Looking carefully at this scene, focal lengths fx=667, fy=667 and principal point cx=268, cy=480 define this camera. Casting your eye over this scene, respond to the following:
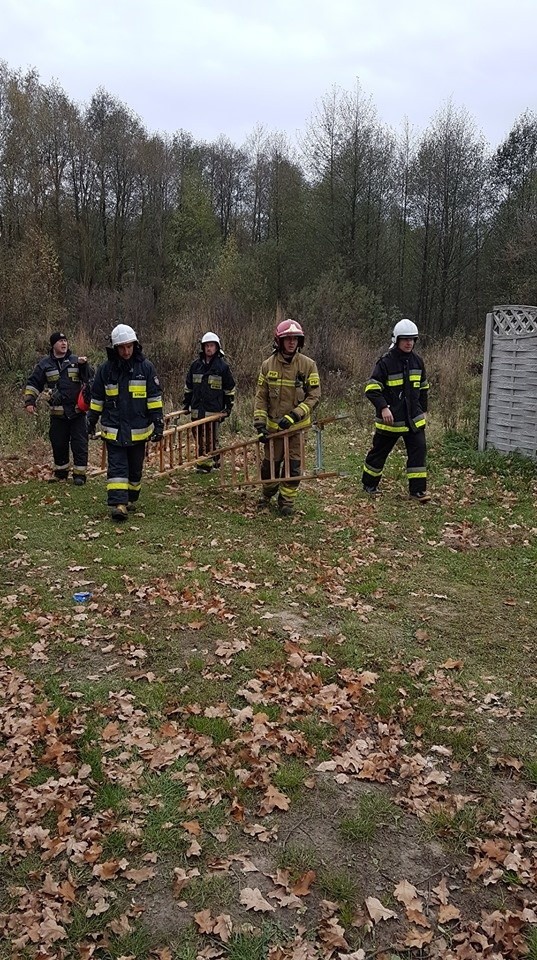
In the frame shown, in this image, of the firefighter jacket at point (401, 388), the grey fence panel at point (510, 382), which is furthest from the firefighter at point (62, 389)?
the grey fence panel at point (510, 382)

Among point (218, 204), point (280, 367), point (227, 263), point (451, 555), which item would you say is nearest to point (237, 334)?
point (227, 263)

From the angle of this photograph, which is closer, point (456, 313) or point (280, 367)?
point (280, 367)

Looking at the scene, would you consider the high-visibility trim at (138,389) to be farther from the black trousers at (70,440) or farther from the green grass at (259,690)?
the black trousers at (70,440)

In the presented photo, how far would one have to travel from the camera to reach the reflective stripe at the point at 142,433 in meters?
7.39

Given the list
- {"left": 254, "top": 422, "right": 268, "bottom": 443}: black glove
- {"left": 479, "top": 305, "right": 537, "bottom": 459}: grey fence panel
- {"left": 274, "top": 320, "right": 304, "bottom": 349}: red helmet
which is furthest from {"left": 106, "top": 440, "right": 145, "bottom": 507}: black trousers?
{"left": 479, "top": 305, "right": 537, "bottom": 459}: grey fence panel

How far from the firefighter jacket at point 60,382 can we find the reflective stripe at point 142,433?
61.9 inches

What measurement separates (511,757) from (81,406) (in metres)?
6.62

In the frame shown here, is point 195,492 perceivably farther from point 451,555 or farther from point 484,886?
point 484,886

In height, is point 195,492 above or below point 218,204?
below

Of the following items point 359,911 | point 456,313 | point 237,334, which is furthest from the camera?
point 456,313

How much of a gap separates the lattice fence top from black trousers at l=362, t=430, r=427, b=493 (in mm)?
2947

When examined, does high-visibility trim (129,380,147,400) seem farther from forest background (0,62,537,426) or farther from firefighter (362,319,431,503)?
forest background (0,62,537,426)

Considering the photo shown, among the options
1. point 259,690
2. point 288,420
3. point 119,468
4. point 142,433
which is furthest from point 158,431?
point 259,690

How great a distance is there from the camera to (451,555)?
21.9 ft
